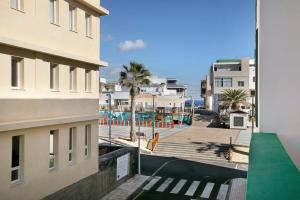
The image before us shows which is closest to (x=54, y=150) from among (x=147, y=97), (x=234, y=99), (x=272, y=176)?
(x=272, y=176)

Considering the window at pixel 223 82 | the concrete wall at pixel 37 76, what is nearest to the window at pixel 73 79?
the concrete wall at pixel 37 76

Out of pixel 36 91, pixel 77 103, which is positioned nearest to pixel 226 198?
pixel 77 103

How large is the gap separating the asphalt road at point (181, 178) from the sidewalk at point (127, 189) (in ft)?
1.60

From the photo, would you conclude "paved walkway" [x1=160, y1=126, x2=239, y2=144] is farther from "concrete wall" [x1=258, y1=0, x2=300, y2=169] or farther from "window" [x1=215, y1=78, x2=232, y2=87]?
"concrete wall" [x1=258, y1=0, x2=300, y2=169]

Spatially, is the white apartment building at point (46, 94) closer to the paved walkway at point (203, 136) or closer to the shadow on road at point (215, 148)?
the shadow on road at point (215, 148)

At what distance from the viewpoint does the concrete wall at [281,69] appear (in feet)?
17.7

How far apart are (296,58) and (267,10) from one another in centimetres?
97

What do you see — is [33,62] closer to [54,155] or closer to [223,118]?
[54,155]

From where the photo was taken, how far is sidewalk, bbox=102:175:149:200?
763 inches

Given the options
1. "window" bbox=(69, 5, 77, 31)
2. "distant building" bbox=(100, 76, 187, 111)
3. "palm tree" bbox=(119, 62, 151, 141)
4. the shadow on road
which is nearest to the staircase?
the shadow on road

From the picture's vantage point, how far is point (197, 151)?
33531 mm

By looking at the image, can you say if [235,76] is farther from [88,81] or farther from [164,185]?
[88,81]

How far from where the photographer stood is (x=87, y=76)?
1841 centimetres

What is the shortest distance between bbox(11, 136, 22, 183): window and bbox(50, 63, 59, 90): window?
3263 mm
